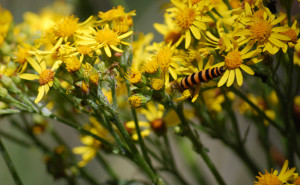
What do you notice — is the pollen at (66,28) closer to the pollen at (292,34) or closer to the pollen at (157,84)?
the pollen at (157,84)

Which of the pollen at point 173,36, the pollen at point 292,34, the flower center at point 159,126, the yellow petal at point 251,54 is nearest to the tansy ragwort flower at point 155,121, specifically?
the flower center at point 159,126

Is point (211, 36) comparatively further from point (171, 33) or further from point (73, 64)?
point (73, 64)

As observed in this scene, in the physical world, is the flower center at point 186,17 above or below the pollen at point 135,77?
above

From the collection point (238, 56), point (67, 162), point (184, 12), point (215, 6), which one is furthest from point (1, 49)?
point (238, 56)

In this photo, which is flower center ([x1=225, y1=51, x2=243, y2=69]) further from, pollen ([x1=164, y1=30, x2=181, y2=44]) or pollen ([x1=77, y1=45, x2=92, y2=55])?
pollen ([x1=77, y1=45, x2=92, y2=55])

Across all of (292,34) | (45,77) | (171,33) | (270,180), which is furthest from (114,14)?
(270,180)

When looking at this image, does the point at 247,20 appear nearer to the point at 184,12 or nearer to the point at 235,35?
the point at 235,35
